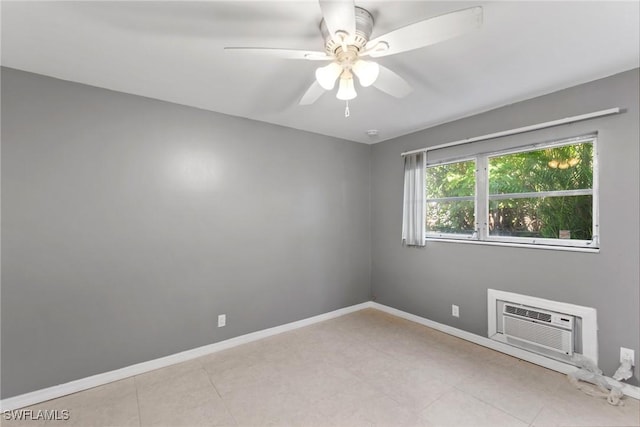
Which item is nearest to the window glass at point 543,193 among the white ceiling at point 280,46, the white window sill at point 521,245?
the white window sill at point 521,245

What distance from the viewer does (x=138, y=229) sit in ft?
8.15

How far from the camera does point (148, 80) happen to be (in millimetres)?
2234

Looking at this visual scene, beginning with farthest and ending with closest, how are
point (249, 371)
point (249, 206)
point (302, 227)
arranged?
point (302, 227)
point (249, 206)
point (249, 371)

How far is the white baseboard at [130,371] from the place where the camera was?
201 centimetres

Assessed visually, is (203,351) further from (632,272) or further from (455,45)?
(632,272)

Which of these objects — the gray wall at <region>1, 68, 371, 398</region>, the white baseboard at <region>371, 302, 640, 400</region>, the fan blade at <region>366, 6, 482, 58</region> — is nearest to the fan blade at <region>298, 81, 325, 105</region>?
the fan blade at <region>366, 6, 482, 58</region>

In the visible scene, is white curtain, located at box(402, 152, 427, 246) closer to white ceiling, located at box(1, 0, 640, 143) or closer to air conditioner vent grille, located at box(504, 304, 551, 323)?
white ceiling, located at box(1, 0, 640, 143)

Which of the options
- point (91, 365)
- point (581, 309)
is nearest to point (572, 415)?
point (581, 309)

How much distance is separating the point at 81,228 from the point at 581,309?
4.07 metres

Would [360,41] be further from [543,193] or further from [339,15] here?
[543,193]

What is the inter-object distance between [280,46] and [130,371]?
9.27ft

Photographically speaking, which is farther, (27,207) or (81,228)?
(81,228)

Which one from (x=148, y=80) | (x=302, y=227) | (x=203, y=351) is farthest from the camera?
(x=302, y=227)

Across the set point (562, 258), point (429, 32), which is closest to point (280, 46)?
point (429, 32)
